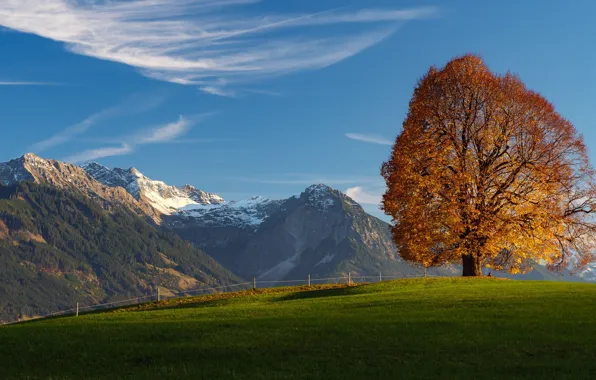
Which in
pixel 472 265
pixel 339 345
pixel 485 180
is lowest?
pixel 339 345

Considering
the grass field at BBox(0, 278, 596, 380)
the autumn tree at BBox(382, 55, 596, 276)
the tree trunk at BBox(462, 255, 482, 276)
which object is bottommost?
the grass field at BBox(0, 278, 596, 380)

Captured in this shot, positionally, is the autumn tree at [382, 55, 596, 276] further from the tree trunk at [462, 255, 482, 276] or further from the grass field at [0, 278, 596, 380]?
the grass field at [0, 278, 596, 380]

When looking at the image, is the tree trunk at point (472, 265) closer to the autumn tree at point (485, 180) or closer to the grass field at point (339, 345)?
the autumn tree at point (485, 180)

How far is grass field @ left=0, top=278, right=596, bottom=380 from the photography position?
21516mm

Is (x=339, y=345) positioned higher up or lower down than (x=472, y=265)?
lower down

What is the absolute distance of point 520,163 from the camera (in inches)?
2379

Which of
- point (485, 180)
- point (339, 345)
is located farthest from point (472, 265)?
point (339, 345)

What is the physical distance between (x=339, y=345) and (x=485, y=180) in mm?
39961

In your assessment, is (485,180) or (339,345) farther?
(485,180)

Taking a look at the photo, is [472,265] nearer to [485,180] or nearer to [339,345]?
[485,180]

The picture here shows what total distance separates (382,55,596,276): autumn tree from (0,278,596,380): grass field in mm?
20868

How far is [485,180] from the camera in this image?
60781 mm

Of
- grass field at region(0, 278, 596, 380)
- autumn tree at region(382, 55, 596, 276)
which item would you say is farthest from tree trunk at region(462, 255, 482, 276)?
grass field at region(0, 278, 596, 380)

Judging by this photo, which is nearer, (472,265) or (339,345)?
(339,345)
